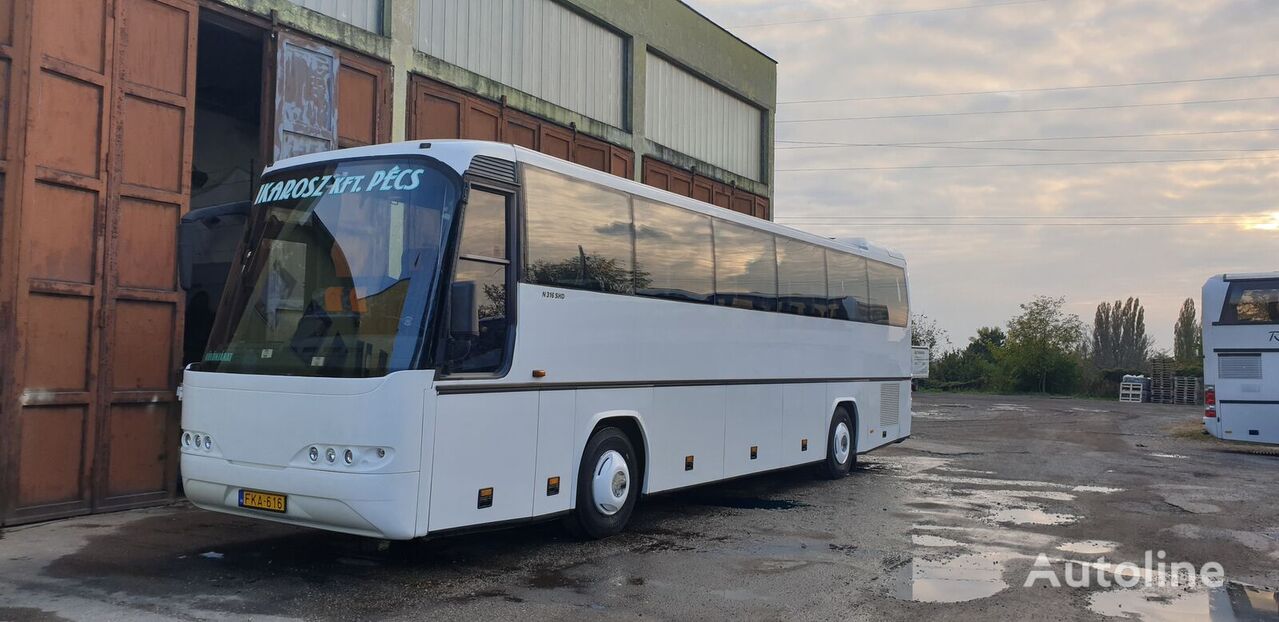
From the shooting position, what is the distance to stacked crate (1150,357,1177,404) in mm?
46438

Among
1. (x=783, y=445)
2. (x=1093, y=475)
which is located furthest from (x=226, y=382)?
(x=1093, y=475)

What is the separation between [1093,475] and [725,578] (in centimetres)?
953

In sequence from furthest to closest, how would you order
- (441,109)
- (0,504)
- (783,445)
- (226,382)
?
1. (441,109)
2. (783,445)
3. (0,504)
4. (226,382)

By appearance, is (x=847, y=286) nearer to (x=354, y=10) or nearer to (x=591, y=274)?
(x=591, y=274)

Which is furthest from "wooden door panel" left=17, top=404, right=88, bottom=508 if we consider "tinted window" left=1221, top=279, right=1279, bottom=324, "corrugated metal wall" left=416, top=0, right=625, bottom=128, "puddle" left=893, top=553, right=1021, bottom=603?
"tinted window" left=1221, top=279, right=1279, bottom=324

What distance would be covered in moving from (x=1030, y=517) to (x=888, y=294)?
5.70 meters

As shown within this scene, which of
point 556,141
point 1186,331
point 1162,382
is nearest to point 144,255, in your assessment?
point 556,141

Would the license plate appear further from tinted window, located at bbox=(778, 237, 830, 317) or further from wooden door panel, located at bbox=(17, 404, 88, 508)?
tinted window, located at bbox=(778, 237, 830, 317)

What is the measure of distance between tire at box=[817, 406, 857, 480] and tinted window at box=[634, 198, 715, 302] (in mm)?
4097

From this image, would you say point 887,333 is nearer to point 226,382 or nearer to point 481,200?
point 481,200

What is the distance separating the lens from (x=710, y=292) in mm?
10734

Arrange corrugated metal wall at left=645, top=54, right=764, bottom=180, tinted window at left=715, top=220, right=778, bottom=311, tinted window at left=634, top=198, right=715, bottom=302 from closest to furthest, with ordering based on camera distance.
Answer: tinted window at left=634, top=198, right=715, bottom=302
tinted window at left=715, top=220, right=778, bottom=311
corrugated metal wall at left=645, top=54, right=764, bottom=180

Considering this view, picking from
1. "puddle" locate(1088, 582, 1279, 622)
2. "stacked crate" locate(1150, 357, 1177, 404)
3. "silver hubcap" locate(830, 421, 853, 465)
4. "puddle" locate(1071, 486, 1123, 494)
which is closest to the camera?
"puddle" locate(1088, 582, 1279, 622)

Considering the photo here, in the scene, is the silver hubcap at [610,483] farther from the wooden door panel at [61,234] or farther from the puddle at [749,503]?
the wooden door panel at [61,234]
